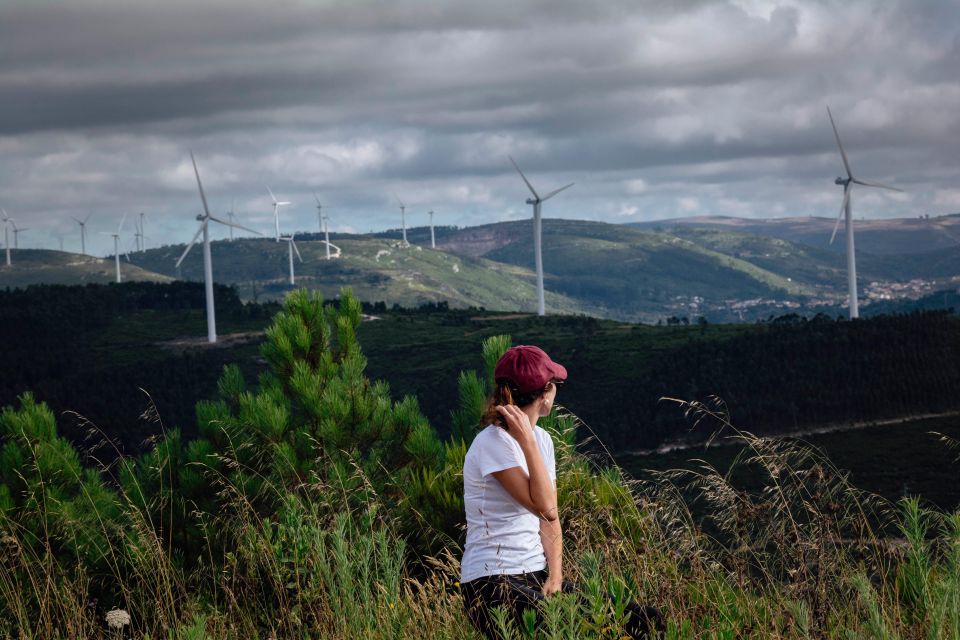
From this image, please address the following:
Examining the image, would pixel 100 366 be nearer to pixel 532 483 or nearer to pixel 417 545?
pixel 417 545

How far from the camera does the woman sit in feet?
22.6

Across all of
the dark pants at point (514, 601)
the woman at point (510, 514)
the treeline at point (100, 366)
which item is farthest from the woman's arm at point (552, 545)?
the treeline at point (100, 366)

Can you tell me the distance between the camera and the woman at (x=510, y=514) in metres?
6.89

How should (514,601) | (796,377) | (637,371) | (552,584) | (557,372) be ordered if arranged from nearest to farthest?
(514,601) < (552,584) < (557,372) < (796,377) < (637,371)

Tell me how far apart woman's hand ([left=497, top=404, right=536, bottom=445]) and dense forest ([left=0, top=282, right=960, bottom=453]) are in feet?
369

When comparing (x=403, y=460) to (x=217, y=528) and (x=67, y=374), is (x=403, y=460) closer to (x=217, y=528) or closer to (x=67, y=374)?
(x=217, y=528)

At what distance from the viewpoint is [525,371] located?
7293 mm

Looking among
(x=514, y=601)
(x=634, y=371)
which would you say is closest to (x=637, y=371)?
(x=634, y=371)

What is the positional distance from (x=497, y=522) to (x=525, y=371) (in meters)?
1.03

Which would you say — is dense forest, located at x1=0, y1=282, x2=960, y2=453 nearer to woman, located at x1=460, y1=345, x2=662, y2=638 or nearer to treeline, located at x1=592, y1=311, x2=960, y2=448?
treeline, located at x1=592, y1=311, x2=960, y2=448

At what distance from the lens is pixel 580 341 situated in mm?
169125

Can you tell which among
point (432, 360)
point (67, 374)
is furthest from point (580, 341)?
point (67, 374)

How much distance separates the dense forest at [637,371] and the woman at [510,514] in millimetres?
112391

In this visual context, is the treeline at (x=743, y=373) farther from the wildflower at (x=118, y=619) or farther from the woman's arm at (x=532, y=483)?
the woman's arm at (x=532, y=483)
